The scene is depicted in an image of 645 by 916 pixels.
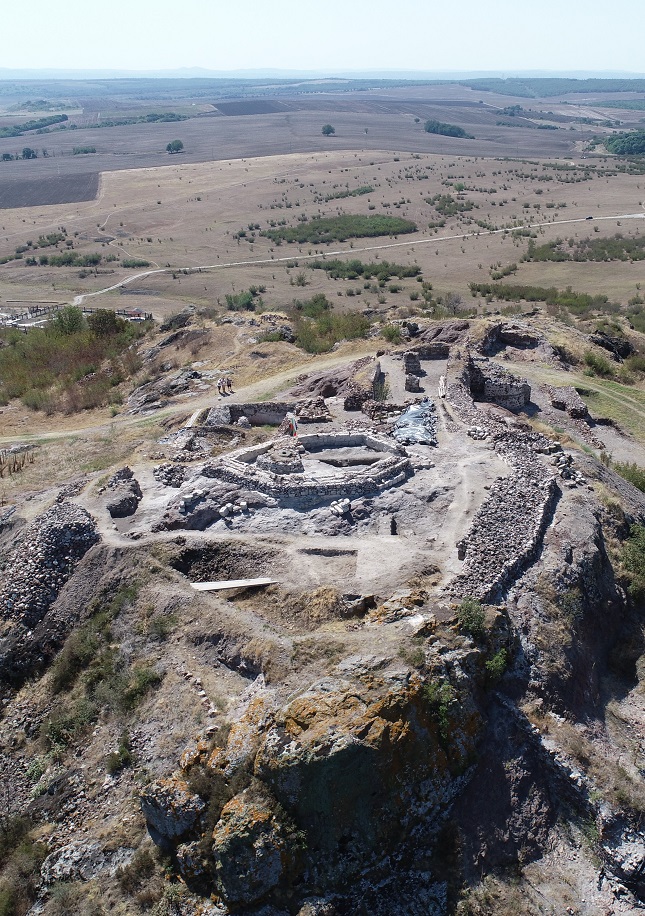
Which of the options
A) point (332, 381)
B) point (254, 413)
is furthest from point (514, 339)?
point (254, 413)

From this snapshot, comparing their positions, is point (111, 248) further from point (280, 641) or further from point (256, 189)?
point (280, 641)

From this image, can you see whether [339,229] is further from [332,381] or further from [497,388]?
[497,388]

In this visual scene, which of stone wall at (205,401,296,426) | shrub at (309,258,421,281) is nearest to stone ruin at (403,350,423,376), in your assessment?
stone wall at (205,401,296,426)

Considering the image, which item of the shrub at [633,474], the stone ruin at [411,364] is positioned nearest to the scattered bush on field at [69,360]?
the stone ruin at [411,364]

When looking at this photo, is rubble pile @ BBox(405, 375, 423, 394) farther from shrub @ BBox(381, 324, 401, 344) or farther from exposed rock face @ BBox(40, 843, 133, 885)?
exposed rock face @ BBox(40, 843, 133, 885)

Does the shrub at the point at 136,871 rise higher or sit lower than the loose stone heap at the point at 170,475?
lower

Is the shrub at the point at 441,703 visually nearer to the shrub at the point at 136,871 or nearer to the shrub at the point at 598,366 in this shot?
the shrub at the point at 136,871
